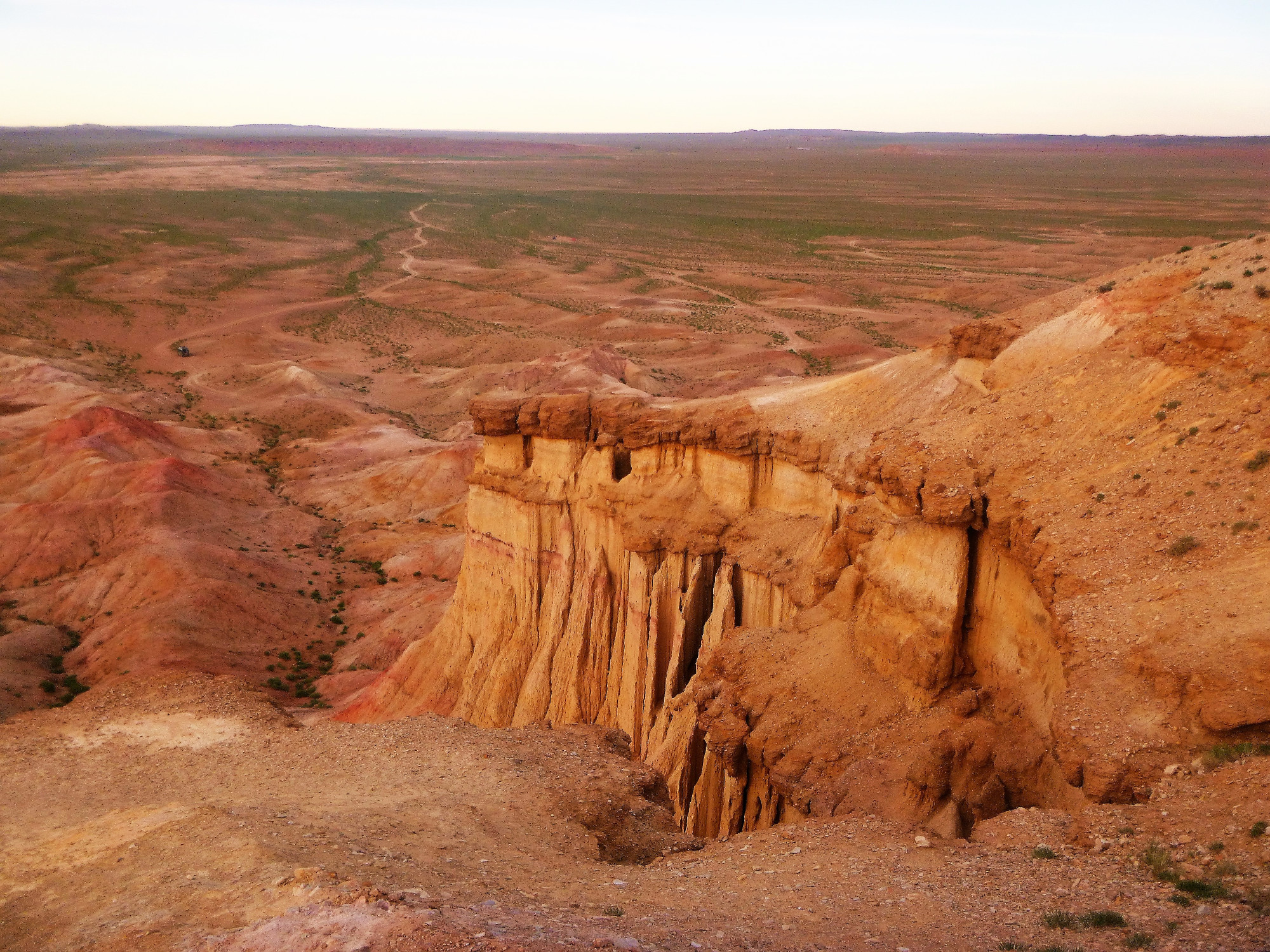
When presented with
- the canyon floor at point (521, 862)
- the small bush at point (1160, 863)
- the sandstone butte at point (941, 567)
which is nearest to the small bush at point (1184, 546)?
the sandstone butte at point (941, 567)

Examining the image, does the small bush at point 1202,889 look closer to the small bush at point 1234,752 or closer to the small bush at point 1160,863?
the small bush at point 1160,863

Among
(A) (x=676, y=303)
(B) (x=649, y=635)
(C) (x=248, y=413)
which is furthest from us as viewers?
(A) (x=676, y=303)

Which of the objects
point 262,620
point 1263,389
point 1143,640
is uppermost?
point 1263,389

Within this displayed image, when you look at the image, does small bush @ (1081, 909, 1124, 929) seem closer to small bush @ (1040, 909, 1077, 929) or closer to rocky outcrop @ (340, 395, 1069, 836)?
small bush @ (1040, 909, 1077, 929)

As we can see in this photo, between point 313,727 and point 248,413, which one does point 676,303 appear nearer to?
point 248,413

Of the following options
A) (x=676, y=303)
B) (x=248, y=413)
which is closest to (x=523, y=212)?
(x=676, y=303)

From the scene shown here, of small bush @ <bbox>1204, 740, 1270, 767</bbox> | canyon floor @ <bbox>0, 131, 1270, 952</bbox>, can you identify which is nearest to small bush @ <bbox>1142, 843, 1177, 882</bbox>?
canyon floor @ <bbox>0, 131, 1270, 952</bbox>
